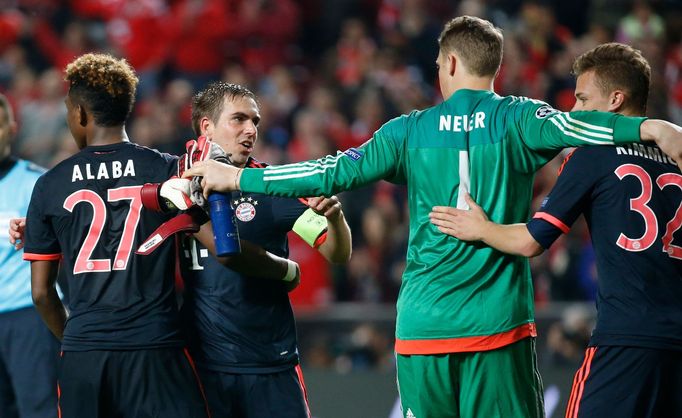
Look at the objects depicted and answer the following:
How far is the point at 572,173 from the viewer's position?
12.7ft

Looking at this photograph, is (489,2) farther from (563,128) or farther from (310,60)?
(563,128)

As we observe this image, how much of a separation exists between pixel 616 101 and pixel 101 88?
6.97 ft

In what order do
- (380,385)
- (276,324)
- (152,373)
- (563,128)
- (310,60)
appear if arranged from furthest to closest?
(310,60)
(380,385)
(276,324)
(152,373)
(563,128)

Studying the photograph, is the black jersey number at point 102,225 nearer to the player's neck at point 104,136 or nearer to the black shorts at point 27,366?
the player's neck at point 104,136

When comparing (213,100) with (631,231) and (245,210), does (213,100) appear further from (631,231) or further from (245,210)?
(631,231)

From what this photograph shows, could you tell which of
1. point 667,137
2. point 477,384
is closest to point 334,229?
point 477,384

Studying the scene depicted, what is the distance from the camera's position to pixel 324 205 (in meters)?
4.26

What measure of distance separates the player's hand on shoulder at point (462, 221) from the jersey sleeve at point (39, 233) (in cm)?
165

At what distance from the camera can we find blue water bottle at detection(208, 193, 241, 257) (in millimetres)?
3904

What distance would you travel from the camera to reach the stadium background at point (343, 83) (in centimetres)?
802

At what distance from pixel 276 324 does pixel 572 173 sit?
1.49 meters

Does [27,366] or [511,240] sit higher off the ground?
[511,240]

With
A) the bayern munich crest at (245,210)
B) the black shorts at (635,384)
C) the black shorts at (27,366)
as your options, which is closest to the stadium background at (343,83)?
the black shorts at (27,366)

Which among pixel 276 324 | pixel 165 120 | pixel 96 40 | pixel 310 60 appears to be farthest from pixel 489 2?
pixel 276 324
